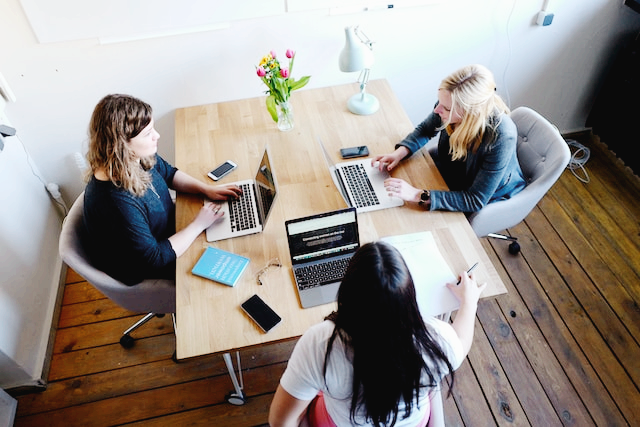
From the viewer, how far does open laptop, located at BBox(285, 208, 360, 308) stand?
162cm

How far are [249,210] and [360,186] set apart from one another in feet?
1.54

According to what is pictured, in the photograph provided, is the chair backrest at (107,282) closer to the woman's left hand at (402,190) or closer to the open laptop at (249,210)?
the open laptop at (249,210)

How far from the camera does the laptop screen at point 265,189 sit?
1.75m

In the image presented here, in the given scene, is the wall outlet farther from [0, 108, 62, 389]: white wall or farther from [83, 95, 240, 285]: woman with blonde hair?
[0, 108, 62, 389]: white wall

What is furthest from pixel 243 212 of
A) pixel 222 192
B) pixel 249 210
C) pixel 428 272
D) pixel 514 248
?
pixel 514 248

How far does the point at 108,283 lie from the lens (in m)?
1.75

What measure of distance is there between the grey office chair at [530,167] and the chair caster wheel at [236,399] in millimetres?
1269

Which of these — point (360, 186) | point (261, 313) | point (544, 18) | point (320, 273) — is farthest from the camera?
point (544, 18)

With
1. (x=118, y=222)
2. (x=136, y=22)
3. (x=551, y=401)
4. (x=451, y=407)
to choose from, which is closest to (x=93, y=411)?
(x=118, y=222)

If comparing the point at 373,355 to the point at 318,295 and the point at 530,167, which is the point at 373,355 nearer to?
the point at 318,295

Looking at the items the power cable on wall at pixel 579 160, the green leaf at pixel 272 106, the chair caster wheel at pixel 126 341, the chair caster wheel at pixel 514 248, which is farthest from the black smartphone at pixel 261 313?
the power cable on wall at pixel 579 160

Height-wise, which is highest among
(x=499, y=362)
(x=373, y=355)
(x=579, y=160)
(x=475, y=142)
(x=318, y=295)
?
(x=373, y=355)

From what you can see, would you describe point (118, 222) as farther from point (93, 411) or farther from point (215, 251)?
point (93, 411)

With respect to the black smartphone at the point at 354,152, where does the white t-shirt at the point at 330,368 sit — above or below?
above
